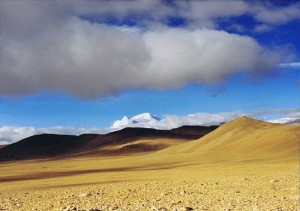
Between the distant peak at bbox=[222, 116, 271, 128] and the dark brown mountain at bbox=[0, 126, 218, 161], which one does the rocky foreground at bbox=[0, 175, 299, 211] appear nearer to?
the distant peak at bbox=[222, 116, 271, 128]

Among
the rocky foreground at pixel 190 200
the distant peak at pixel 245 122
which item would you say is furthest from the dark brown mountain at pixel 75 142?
the rocky foreground at pixel 190 200

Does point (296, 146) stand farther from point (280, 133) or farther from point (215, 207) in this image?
point (215, 207)

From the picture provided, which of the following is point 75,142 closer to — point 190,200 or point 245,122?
point 245,122

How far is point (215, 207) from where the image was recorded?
14.2 m

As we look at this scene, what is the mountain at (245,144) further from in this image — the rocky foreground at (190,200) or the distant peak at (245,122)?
the rocky foreground at (190,200)

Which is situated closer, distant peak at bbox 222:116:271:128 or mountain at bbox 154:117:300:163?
mountain at bbox 154:117:300:163

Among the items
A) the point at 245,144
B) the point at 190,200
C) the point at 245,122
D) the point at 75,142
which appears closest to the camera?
the point at 190,200

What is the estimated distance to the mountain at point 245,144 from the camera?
65.0 m

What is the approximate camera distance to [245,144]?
3093 inches

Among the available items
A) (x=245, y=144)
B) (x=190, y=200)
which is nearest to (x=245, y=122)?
(x=245, y=144)

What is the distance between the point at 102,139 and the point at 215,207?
164 metres

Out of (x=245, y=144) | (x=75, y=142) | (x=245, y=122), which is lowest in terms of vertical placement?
(x=245, y=144)

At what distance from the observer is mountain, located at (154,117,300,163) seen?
213 ft

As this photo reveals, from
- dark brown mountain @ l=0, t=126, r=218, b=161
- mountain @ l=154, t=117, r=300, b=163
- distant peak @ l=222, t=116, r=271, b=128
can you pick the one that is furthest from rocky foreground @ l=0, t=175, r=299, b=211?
A: dark brown mountain @ l=0, t=126, r=218, b=161
